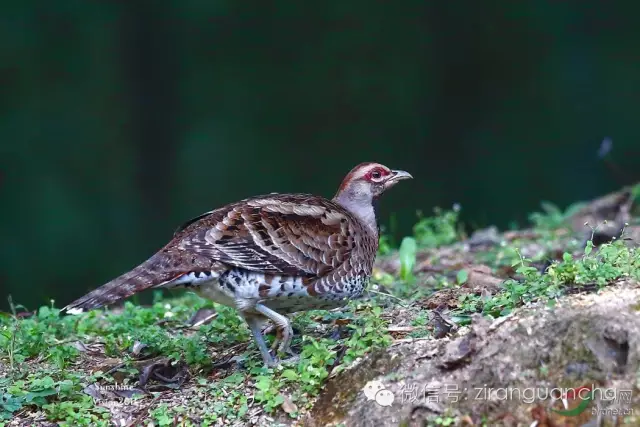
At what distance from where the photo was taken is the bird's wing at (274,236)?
535 centimetres

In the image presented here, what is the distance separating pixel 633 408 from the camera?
393 centimetres

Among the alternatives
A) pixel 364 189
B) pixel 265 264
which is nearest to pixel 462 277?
pixel 364 189

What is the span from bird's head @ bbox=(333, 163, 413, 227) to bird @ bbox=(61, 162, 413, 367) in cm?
36

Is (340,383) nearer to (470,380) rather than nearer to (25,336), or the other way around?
(470,380)

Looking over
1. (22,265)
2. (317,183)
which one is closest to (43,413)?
(22,265)

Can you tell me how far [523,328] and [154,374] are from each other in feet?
6.93

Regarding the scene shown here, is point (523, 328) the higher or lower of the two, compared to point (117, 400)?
higher

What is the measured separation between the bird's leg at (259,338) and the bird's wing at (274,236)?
0.32m

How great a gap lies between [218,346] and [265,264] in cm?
79

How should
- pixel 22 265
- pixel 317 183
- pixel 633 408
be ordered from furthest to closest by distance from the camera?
pixel 317 183, pixel 22 265, pixel 633 408

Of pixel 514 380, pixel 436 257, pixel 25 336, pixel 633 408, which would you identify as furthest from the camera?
pixel 436 257

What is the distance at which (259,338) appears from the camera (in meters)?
5.39

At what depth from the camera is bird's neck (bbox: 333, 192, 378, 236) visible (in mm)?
6273

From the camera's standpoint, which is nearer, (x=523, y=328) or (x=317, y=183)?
(x=523, y=328)
